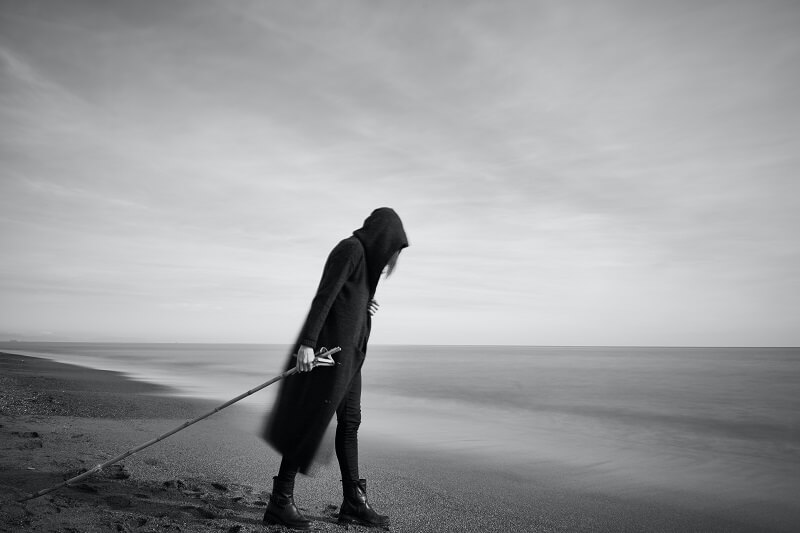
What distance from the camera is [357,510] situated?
3.22m

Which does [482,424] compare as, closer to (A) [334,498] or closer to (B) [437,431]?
(B) [437,431]

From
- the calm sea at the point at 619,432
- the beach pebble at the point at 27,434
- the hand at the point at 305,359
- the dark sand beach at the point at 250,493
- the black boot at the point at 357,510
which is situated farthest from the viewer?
the calm sea at the point at 619,432

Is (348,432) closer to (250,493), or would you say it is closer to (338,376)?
(338,376)

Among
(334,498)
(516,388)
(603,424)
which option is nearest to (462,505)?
(334,498)

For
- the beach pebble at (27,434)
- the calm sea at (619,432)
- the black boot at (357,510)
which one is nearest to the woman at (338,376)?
the black boot at (357,510)

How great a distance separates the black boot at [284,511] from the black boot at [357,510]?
28cm

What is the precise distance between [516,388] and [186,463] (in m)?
15.2

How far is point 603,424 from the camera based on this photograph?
→ 33.4 ft

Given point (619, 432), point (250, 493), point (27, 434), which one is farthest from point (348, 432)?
point (619, 432)

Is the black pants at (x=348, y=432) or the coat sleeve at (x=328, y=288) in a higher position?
the coat sleeve at (x=328, y=288)

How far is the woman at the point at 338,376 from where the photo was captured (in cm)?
303

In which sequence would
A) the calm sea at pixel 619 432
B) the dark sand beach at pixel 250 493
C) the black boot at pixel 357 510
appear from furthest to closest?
the calm sea at pixel 619 432 < the black boot at pixel 357 510 < the dark sand beach at pixel 250 493

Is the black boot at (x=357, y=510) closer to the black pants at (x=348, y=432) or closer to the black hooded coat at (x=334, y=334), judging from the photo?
the black pants at (x=348, y=432)

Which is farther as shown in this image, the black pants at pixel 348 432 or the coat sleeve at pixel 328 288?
the black pants at pixel 348 432
